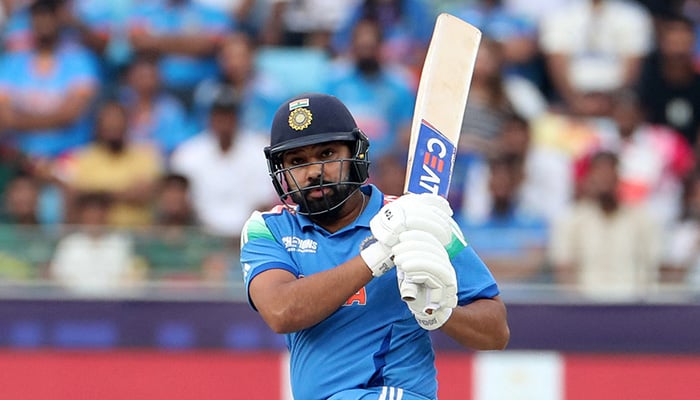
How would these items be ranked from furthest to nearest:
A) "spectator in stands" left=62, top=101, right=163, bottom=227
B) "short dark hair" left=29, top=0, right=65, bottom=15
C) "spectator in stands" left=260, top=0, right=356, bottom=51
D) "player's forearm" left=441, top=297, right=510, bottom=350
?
1. "spectator in stands" left=260, top=0, right=356, bottom=51
2. "short dark hair" left=29, top=0, right=65, bottom=15
3. "spectator in stands" left=62, top=101, right=163, bottom=227
4. "player's forearm" left=441, top=297, right=510, bottom=350

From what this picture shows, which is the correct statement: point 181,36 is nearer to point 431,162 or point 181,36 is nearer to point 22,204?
point 22,204

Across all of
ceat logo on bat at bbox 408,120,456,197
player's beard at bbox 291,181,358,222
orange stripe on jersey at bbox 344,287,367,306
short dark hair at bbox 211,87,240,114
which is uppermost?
short dark hair at bbox 211,87,240,114

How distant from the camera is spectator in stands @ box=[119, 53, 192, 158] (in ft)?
25.9

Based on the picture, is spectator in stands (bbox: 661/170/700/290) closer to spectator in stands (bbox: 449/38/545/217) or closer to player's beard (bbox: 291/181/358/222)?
spectator in stands (bbox: 449/38/545/217)

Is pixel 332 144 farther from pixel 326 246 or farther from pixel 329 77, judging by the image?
pixel 329 77

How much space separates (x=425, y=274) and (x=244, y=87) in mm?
5213

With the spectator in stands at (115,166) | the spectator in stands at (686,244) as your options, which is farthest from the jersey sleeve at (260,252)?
the spectator in stands at (115,166)

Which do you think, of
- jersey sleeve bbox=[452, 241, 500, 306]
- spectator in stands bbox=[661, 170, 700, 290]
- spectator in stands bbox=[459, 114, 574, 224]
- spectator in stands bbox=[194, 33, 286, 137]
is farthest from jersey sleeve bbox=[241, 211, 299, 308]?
spectator in stands bbox=[194, 33, 286, 137]

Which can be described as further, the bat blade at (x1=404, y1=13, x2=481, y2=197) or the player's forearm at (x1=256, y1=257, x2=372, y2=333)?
the bat blade at (x1=404, y1=13, x2=481, y2=197)

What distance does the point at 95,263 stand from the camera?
638 centimetres

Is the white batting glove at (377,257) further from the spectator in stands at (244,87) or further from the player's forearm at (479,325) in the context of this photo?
the spectator in stands at (244,87)

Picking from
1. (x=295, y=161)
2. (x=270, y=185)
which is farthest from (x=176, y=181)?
(x=295, y=161)

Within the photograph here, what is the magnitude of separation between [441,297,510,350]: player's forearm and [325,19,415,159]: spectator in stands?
4435 millimetres

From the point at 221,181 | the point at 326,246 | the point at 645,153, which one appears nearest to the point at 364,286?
the point at 326,246
